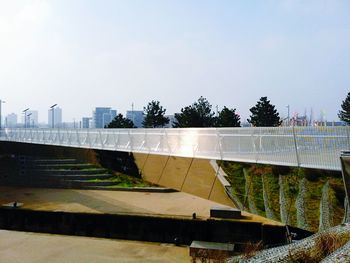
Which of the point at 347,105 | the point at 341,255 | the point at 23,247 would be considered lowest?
the point at 23,247

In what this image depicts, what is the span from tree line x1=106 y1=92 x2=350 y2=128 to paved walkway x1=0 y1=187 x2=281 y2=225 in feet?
65.2

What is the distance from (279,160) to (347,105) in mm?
33680

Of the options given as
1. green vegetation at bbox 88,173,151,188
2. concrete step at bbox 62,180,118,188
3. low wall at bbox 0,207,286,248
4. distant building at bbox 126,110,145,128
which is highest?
distant building at bbox 126,110,145,128

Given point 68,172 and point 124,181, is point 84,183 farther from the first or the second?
point 124,181

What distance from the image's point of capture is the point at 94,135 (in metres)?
23.1

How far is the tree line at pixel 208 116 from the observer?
40938 millimetres

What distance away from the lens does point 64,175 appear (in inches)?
1006

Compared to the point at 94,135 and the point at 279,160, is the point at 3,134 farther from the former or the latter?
the point at 279,160

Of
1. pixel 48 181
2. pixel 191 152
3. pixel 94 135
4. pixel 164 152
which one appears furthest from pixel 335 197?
pixel 48 181

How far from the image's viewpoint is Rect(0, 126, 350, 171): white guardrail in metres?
10.6

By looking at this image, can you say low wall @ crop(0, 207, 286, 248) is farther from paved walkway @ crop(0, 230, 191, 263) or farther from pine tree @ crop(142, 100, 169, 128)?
pine tree @ crop(142, 100, 169, 128)

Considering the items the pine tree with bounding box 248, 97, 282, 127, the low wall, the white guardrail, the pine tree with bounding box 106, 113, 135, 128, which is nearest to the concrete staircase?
the white guardrail

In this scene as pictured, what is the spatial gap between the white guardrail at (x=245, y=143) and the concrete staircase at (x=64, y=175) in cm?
284

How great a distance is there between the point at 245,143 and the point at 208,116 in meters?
31.3
